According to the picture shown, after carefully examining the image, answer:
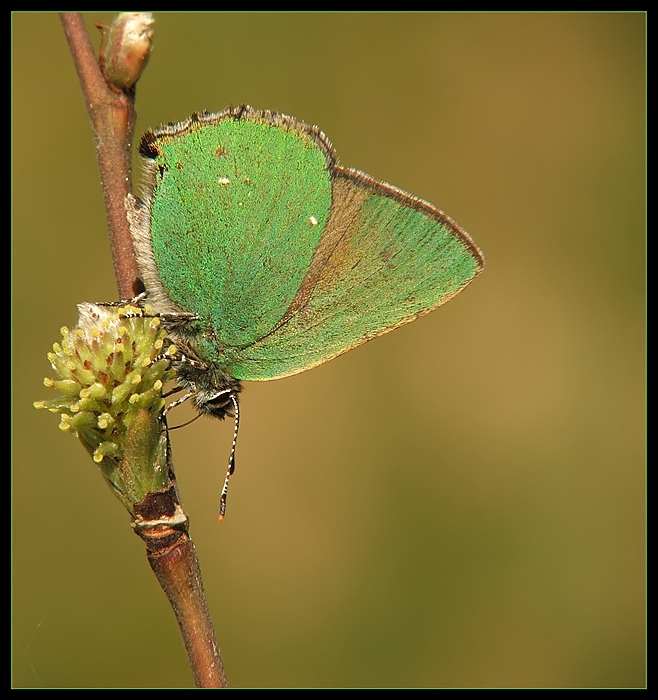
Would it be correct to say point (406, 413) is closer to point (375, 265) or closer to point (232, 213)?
point (375, 265)

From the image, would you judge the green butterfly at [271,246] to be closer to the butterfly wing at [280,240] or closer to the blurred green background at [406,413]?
the butterfly wing at [280,240]

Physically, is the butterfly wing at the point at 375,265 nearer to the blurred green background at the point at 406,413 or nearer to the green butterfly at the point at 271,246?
the green butterfly at the point at 271,246

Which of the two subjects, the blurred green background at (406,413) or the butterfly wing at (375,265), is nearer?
the butterfly wing at (375,265)

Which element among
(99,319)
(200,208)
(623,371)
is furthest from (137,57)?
(623,371)

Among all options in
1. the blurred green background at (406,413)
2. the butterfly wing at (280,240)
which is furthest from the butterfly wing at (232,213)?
the blurred green background at (406,413)

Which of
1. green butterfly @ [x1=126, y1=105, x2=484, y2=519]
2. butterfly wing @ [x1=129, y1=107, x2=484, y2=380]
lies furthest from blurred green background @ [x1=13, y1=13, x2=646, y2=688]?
butterfly wing @ [x1=129, y1=107, x2=484, y2=380]

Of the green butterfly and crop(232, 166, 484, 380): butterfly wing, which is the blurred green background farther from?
crop(232, 166, 484, 380): butterfly wing
